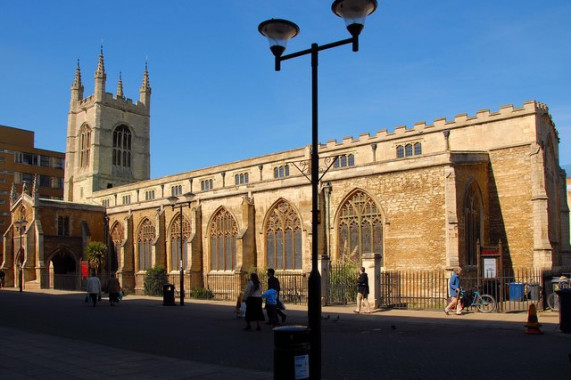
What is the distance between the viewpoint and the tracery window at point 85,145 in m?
64.4

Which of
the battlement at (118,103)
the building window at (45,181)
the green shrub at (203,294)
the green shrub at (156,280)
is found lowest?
the green shrub at (203,294)

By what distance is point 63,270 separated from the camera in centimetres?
5134

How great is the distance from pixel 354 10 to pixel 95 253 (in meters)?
43.0

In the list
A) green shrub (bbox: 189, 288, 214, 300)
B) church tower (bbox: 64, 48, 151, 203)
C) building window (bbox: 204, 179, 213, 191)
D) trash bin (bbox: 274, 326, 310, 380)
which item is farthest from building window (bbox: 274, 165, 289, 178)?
trash bin (bbox: 274, 326, 310, 380)

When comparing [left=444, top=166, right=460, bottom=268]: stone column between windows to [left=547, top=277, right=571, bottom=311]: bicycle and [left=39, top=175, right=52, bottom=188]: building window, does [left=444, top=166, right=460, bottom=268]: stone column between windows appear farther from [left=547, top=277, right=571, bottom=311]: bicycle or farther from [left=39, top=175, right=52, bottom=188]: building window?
[left=39, top=175, right=52, bottom=188]: building window

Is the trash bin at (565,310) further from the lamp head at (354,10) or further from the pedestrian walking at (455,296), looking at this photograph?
the lamp head at (354,10)

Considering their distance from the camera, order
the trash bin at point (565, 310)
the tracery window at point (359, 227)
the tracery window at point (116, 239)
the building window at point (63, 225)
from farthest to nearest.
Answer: the tracery window at point (116, 239)
the building window at point (63, 225)
the tracery window at point (359, 227)
the trash bin at point (565, 310)

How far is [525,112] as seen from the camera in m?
30.1

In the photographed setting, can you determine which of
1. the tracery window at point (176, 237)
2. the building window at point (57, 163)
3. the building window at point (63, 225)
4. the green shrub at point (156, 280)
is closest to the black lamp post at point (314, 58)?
the green shrub at point (156, 280)

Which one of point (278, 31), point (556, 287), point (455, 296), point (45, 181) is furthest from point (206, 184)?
point (45, 181)

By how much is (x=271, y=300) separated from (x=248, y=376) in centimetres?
826

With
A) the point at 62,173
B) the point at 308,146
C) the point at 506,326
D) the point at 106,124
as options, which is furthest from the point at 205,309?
the point at 62,173

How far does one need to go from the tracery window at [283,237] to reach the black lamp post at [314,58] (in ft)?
78.9

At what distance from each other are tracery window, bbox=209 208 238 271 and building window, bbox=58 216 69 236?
58.6 ft
